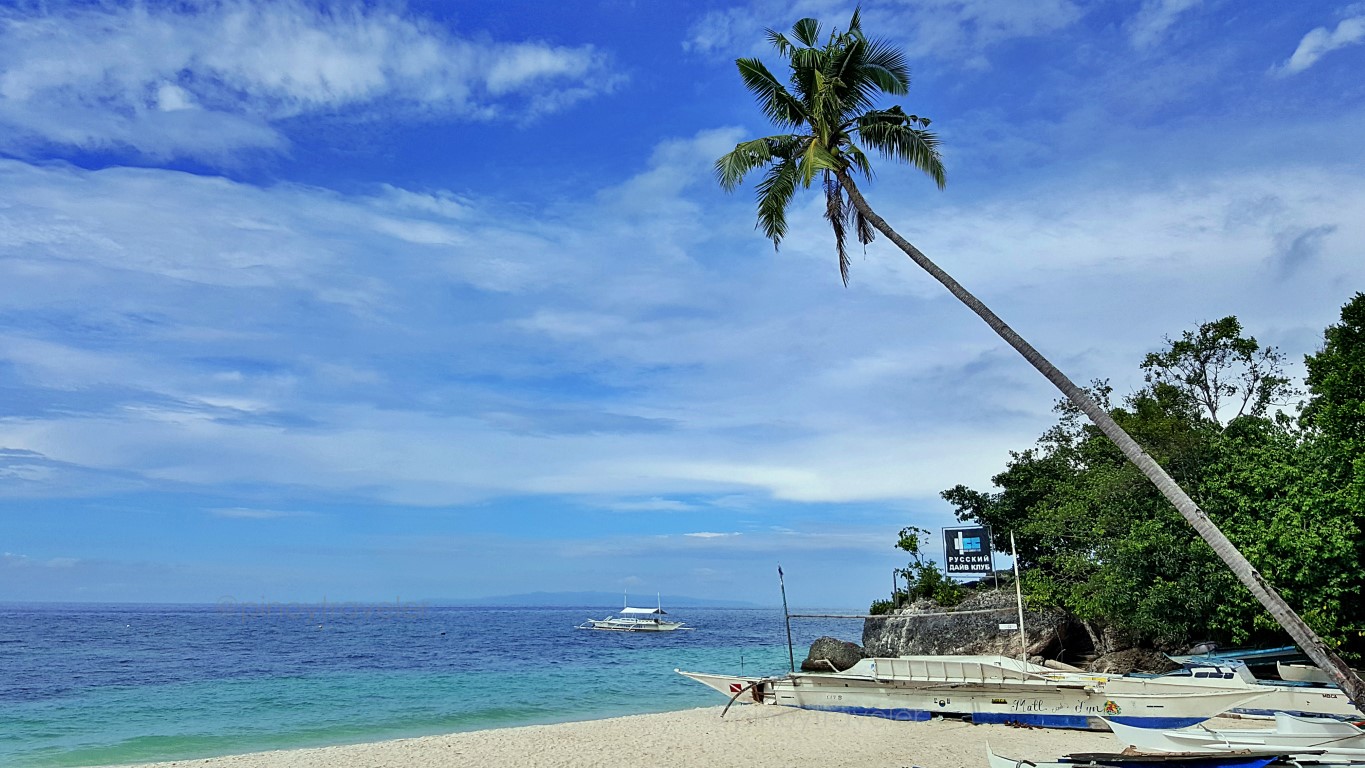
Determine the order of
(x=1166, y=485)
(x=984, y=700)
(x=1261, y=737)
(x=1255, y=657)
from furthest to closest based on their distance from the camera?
(x=1255, y=657)
(x=984, y=700)
(x=1261, y=737)
(x=1166, y=485)

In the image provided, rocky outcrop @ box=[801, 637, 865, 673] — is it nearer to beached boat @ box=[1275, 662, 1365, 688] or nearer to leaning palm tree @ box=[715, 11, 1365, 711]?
beached boat @ box=[1275, 662, 1365, 688]

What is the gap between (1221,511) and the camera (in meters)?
22.0

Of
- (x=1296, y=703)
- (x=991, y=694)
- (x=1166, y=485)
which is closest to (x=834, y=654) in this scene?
(x=991, y=694)

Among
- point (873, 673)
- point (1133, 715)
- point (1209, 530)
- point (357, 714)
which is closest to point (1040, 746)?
point (1133, 715)

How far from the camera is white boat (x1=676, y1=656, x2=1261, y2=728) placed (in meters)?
16.9

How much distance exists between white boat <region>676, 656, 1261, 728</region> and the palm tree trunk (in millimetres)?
7148

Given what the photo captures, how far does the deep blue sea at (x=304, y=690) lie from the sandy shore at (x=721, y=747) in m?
4.21

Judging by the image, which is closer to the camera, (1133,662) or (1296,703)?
(1296,703)

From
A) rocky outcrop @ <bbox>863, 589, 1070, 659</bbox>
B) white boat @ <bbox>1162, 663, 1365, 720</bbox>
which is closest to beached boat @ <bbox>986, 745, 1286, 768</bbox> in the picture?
white boat @ <bbox>1162, 663, 1365, 720</bbox>

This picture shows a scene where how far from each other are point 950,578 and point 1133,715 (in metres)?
18.8

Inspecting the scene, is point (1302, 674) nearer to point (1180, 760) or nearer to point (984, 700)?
point (984, 700)

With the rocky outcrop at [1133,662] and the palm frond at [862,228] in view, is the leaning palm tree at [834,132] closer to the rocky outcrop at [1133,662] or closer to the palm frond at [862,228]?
the palm frond at [862,228]

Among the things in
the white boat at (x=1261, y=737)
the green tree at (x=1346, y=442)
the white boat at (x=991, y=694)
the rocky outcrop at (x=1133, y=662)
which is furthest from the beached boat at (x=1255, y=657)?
the white boat at (x=1261, y=737)

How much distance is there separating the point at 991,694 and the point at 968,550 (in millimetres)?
14023
